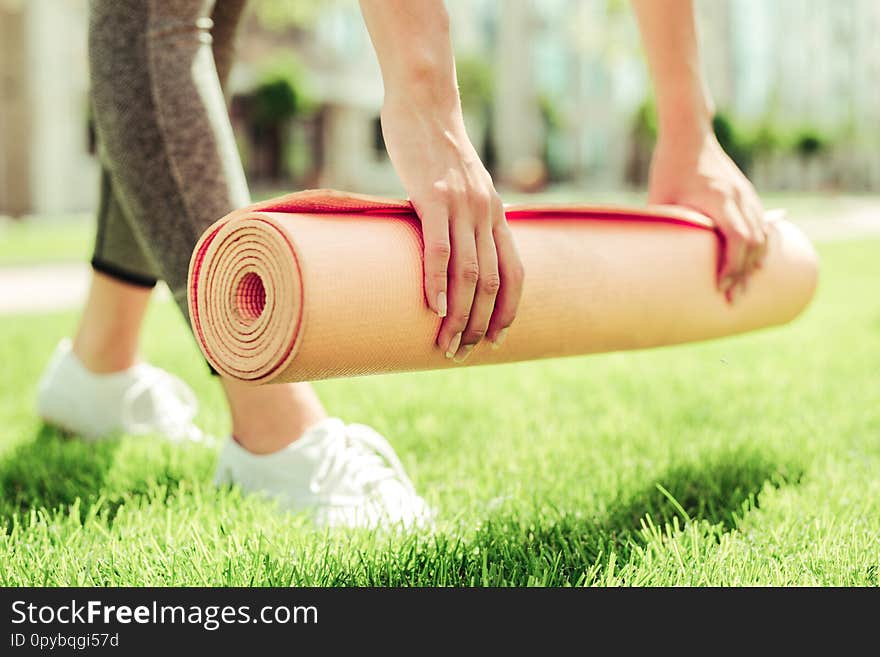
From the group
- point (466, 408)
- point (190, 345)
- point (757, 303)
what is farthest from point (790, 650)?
point (190, 345)

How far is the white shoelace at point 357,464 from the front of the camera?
149 cm

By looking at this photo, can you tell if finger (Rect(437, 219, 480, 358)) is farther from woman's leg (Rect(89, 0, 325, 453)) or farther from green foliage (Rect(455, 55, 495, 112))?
green foliage (Rect(455, 55, 495, 112))

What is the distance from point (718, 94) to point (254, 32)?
23.7 meters

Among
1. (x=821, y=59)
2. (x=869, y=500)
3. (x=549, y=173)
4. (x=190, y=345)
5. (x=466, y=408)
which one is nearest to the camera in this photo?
(x=869, y=500)

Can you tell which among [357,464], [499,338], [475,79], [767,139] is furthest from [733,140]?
[499,338]

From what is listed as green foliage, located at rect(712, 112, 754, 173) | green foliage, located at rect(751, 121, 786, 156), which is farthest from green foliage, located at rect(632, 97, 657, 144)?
green foliage, located at rect(751, 121, 786, 156)

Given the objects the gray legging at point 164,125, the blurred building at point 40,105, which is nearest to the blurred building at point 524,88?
the blurred building at point 40,105

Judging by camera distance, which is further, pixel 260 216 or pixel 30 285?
pixel 30 285

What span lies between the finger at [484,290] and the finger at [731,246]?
0.59 m

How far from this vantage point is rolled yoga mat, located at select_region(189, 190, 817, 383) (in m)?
1.04

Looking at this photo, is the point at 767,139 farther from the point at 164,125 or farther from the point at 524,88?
the point at 164,125

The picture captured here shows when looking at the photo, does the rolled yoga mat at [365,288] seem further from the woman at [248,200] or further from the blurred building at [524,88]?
the blurred building at [524,88]

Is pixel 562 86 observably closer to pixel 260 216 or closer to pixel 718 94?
pixel 718 94

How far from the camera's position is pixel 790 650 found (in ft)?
3.38
